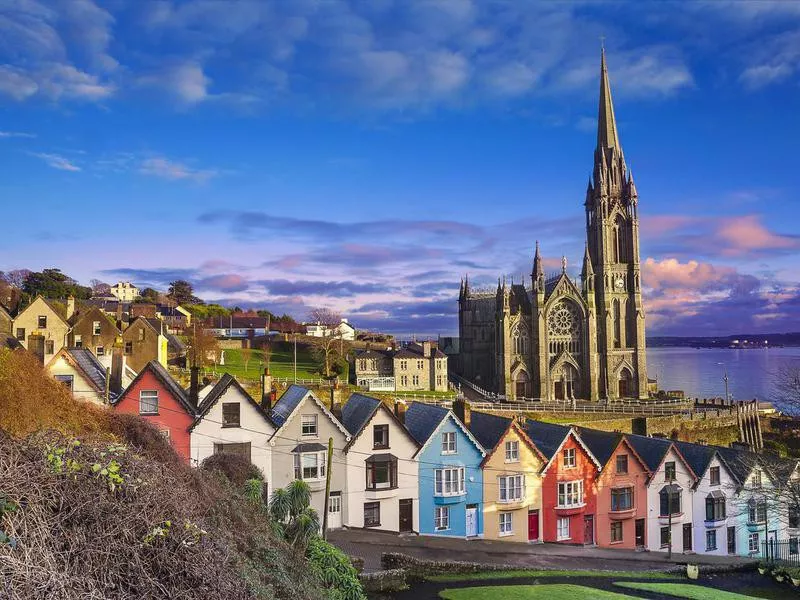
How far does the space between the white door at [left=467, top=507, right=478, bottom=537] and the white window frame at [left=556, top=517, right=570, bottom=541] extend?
494 centimetres

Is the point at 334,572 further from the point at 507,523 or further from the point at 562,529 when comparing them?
the point at 562,529

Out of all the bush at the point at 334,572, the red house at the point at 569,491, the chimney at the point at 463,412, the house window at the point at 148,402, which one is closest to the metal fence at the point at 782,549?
the red house at the point at 569,491

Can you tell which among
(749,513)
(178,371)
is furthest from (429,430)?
(178,371)

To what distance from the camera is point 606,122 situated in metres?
116

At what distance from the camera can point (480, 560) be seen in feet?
94.6

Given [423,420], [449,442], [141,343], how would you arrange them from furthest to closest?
[141,343]
[423,420]
[449,442]

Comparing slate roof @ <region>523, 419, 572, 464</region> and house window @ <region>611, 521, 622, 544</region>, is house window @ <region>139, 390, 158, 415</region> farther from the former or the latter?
house window @ <region>611, 521, 622, 544</region>

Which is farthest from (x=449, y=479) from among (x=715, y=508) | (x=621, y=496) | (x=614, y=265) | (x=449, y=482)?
(x=614, y=265)

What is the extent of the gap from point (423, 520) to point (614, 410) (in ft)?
169

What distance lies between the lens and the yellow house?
3494 centimetres

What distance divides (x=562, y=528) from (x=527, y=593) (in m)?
13.9

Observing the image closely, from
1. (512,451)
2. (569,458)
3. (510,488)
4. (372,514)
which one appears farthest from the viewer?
(569,458)

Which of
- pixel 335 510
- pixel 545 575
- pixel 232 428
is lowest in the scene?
pixel 545 575

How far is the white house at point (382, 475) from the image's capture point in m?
33.0
